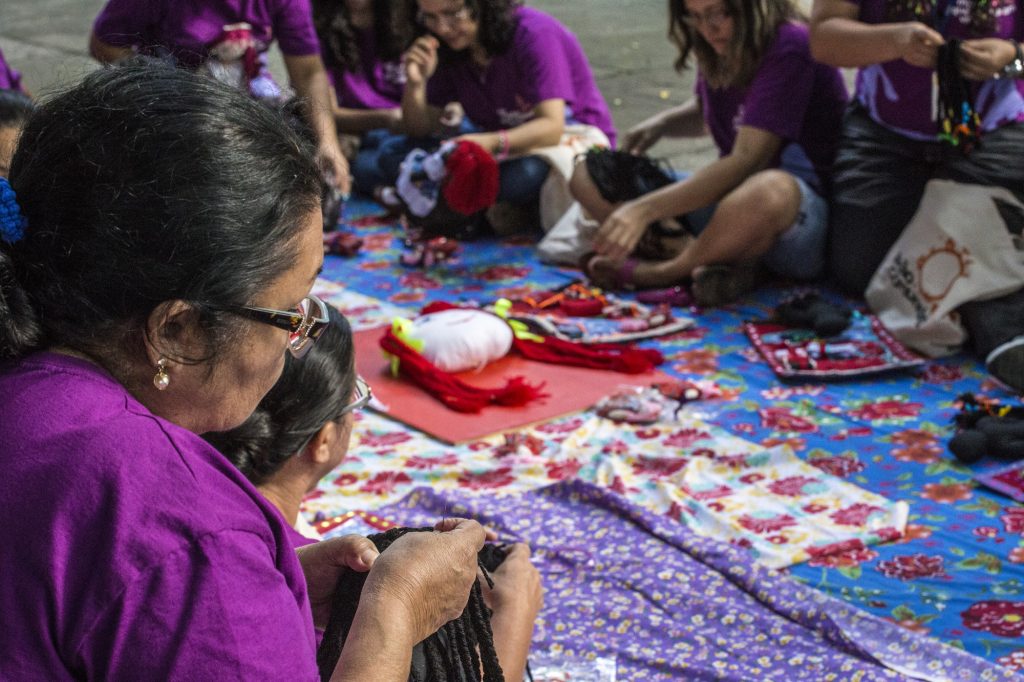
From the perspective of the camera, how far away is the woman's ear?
3.67 ft

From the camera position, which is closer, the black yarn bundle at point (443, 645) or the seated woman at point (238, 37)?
the black yarn bundle at point (443, 645)

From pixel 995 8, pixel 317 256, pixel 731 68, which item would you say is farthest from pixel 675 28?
pixel 317 256

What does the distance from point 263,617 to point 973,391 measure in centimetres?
253

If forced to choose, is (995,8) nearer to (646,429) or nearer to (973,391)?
(973,391)

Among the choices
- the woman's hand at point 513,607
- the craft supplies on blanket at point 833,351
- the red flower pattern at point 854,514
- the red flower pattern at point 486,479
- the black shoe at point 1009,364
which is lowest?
the red flower pattern at point 486,479

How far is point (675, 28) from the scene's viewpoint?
13.1ft

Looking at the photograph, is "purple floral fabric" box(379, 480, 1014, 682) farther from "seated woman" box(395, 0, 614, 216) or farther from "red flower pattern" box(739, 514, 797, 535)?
"seated woman" box(395, 0, 614, 216)

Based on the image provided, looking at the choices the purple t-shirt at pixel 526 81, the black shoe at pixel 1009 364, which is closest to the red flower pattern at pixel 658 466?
the black shoe at pixel 1009 364

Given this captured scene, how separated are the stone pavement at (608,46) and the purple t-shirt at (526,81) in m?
1.42

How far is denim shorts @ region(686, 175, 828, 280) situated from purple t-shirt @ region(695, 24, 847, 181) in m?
0.14

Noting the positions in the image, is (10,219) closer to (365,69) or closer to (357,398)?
(357,398)

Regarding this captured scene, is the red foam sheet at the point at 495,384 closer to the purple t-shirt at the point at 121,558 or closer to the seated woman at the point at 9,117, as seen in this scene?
the seated woman at the point at 9,117

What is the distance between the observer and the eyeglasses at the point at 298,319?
1174 mm

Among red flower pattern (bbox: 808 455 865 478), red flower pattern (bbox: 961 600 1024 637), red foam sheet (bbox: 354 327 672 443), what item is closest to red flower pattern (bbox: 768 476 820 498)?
red flower pattern (bbox: 808 455 865 478)
